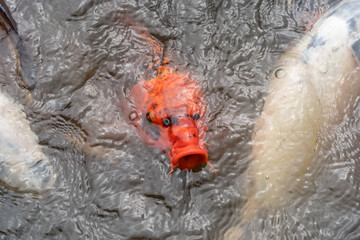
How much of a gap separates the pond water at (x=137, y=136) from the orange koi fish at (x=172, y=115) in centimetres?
11

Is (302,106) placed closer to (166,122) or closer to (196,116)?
(196,116)

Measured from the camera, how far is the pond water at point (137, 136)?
2.80 metres

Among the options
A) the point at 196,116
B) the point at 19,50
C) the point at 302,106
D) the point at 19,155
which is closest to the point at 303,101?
the point at 302,106

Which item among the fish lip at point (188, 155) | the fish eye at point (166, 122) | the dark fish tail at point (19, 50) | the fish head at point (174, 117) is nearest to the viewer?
the fish lip at point (188, 155)

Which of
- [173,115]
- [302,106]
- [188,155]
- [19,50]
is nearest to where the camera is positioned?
[188,155]

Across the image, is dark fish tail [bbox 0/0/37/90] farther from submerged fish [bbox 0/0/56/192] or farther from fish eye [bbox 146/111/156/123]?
fish eye [bbox 146/111/156/123]

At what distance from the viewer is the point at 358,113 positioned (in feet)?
10.6

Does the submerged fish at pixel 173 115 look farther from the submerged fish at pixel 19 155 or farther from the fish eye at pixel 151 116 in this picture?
the submerged fish at pixel 19 155

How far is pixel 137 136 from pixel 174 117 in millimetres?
432

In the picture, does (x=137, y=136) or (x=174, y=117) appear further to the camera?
(x=137, y=136)

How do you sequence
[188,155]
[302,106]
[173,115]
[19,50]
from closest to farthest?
[188,155] < [173,115] < [302,106] < [19,50]

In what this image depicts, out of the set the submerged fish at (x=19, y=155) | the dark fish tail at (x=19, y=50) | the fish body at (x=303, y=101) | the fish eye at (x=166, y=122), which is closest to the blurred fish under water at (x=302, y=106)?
the fish body at (x=303, y=101)

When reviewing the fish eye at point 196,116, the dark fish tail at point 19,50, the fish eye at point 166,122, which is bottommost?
the fish eye at point 196,116

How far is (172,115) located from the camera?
9.41 feet
